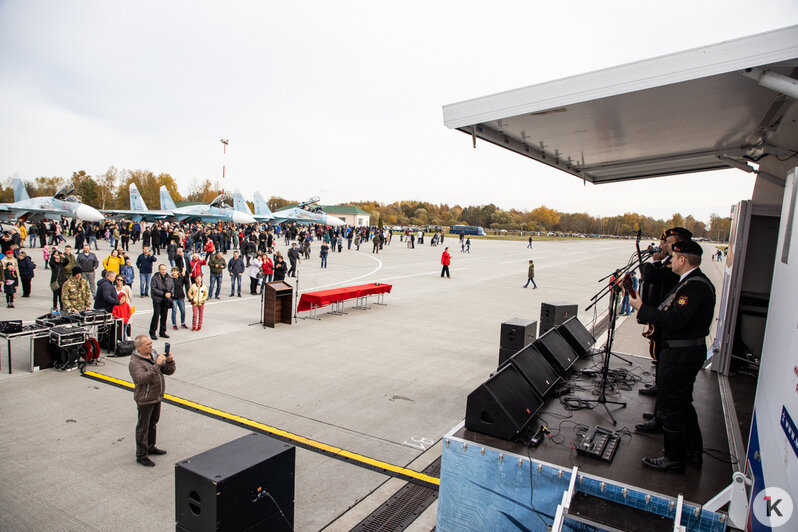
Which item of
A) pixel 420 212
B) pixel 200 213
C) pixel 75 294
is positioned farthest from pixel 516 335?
pixel 420 212

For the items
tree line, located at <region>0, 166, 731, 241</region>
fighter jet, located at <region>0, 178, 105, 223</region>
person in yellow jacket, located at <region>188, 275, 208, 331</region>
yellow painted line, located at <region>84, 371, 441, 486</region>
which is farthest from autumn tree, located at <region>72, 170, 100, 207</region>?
yellow painted line, located at <region>84, 371, 441, 486</region>

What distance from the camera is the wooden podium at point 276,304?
1231 centimetres

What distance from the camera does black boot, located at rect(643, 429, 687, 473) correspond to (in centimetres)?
404

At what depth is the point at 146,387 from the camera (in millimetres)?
Result: 5297

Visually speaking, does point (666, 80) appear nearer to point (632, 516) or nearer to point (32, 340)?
point (632, 516)

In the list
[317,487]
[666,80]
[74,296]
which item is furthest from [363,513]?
[74,296]

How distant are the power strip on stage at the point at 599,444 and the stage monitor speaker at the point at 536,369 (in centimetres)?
78

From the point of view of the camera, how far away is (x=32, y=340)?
8.07 metres

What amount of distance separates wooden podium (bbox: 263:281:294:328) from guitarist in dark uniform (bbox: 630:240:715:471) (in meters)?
9.88

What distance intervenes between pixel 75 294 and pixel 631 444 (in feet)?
34.4

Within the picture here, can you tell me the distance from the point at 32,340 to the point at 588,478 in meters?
9.16

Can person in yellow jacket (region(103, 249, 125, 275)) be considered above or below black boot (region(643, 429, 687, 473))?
above

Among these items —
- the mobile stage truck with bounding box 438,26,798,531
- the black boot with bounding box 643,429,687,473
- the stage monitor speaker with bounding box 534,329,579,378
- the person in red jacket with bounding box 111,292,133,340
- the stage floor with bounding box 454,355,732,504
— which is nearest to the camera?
the mobile stage truck with bounding box 438,26,798,531

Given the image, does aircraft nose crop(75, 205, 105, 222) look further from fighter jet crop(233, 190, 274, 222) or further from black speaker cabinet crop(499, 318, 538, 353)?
black speaker cabinet crop(499, 318, 538, 353)
